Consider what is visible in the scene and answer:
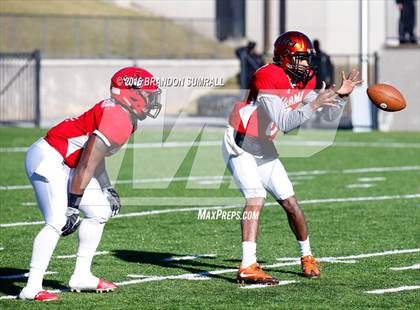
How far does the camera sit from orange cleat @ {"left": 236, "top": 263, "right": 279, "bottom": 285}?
9.19m

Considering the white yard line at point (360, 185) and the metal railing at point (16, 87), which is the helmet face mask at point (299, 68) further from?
the metal railing at point (16, 87)

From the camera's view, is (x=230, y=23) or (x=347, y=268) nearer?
(x=347, y=268)

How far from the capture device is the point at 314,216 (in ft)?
A: 43.4

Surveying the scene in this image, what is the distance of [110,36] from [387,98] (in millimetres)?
30124

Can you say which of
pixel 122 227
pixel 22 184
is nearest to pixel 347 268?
pixel 122 227

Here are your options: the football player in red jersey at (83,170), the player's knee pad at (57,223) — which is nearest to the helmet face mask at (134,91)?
the football player in red jersey at (83,170)

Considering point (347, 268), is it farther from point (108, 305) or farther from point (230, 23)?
point (230, 23)

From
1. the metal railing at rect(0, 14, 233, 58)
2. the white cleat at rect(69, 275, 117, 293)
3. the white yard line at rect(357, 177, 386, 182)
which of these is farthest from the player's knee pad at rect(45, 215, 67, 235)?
the metal railing at rect(0, 14, 233, 58)

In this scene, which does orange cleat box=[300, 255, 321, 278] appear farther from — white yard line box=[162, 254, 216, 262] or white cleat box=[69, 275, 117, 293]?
white cleat box=[69, 275, 117, 293]

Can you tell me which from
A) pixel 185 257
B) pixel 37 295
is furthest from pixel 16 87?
pixel 37 295

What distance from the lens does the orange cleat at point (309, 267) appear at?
948 centimetres

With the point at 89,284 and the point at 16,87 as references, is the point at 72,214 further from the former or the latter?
the point at 16,87

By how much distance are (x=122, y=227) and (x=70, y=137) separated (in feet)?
13.2

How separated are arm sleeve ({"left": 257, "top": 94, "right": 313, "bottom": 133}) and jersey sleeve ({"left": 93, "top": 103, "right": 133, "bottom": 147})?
1.17m
